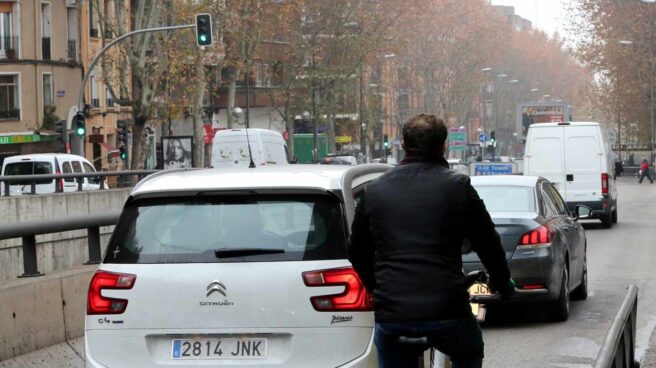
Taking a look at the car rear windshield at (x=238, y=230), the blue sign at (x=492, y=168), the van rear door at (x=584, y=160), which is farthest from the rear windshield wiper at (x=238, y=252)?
the blue sign at (x=492, y=168)

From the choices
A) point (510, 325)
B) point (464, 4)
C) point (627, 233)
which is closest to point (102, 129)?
point (627, 233)

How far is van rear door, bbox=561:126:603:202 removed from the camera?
30953 millimetres

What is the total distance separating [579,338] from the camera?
468 inches

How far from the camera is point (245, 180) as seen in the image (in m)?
6.92

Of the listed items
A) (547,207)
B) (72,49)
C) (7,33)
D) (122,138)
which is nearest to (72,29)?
(72,49)

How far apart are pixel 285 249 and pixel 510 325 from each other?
6.59 meters

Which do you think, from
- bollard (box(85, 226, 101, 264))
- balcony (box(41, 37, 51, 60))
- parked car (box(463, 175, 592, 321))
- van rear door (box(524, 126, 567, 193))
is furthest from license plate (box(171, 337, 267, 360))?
balcony (box(41, 37, 51, 60))

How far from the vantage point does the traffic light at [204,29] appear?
4200 cm

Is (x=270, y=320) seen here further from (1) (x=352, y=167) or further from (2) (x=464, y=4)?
(2) (x=464, y=4)

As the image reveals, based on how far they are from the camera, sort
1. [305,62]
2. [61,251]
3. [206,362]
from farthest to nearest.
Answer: [305,62], [61,251], [206,362]

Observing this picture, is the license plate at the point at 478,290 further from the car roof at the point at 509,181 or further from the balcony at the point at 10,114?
the balcony at the point at 10,114

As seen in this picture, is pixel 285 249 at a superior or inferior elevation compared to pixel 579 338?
superior

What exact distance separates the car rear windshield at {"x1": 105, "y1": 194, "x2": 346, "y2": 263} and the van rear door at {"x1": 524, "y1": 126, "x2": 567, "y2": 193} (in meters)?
24.5

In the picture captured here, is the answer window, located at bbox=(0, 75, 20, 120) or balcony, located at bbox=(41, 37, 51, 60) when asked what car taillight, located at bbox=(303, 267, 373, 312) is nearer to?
window, located at bbox=(0, 75, 20, 120)
